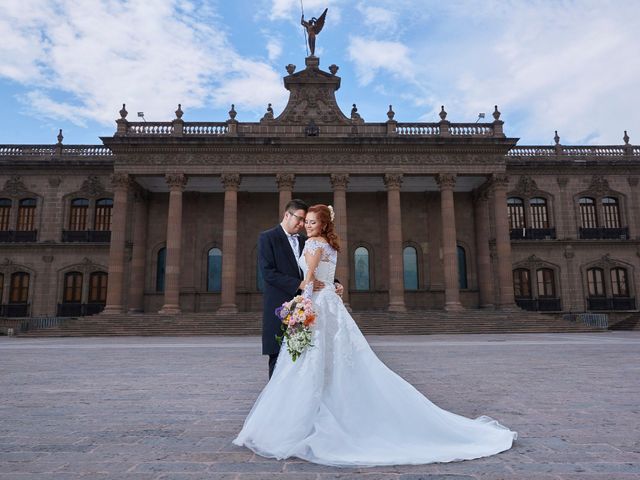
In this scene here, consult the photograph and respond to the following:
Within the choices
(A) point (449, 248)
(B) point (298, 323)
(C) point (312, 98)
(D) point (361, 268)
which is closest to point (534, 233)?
(A) point (449, 248)

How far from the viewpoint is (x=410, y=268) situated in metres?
32.8

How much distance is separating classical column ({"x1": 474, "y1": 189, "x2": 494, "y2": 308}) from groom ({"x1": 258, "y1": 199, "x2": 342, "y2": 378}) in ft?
90.0

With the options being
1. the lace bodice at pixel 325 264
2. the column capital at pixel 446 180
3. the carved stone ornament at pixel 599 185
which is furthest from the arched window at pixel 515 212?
the lace bodice at pixel 325 264

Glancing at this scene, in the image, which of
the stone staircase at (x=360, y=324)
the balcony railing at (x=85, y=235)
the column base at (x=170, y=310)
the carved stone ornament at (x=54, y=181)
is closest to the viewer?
the stone staircase at (x=360, y=324)

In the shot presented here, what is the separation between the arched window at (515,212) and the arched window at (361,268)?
10.5 m

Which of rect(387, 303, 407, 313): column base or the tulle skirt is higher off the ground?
rect(387, 303, 407, 313): column base

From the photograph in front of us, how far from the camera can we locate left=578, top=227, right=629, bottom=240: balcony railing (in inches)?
1305

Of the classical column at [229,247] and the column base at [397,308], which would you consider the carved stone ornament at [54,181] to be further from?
the column base at [397,308]

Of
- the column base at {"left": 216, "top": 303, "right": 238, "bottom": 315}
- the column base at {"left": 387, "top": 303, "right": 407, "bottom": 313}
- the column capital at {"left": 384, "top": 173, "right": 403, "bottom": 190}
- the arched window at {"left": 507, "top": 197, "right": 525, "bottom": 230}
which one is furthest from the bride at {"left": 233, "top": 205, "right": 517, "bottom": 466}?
the arched window at {"left": 507, "top": 197, "right": 525, "bottom": 230}

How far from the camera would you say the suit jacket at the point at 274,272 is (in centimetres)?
479

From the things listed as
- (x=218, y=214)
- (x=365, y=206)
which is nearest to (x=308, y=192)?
(x=365, y=206)

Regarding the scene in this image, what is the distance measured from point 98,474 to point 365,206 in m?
30.6

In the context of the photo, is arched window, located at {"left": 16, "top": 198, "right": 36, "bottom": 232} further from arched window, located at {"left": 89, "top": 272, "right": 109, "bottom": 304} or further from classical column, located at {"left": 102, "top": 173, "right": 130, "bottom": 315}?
classical column, located at {"left": 102, "top": 173, "right": 130, "bottom": 315}

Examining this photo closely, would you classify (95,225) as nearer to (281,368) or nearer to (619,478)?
(281,368)
